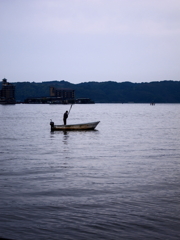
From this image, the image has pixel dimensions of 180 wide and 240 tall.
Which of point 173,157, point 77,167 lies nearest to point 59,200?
point 77,167

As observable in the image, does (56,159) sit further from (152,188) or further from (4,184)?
(152,188)

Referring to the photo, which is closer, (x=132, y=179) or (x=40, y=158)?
(x=132, y=179)

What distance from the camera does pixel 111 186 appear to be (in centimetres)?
1556

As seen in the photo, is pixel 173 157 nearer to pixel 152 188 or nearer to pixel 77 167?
pixel 77 167

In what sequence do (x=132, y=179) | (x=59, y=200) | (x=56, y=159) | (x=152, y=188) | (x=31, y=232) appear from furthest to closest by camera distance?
1. (x=56, y=159)
2. (x=132, y=179)
3. (x=152, y=188)
4. (x=59, y=200)
5. (x=31, y=232)

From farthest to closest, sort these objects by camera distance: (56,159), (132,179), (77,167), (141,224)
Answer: (56,159), (77,167), (132,179), (141,224)

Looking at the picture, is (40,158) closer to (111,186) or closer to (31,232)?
(111,186)

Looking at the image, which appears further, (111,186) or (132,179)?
(132,179)

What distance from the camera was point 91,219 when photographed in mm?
11375

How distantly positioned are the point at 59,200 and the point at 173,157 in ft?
41.0

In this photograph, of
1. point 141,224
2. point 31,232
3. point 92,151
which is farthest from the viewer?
point 92,151

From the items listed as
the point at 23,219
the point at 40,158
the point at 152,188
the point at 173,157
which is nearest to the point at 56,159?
the point at 40,158

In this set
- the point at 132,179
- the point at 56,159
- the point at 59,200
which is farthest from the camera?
the point at 56,159

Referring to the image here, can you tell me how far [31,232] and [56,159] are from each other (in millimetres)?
13350
